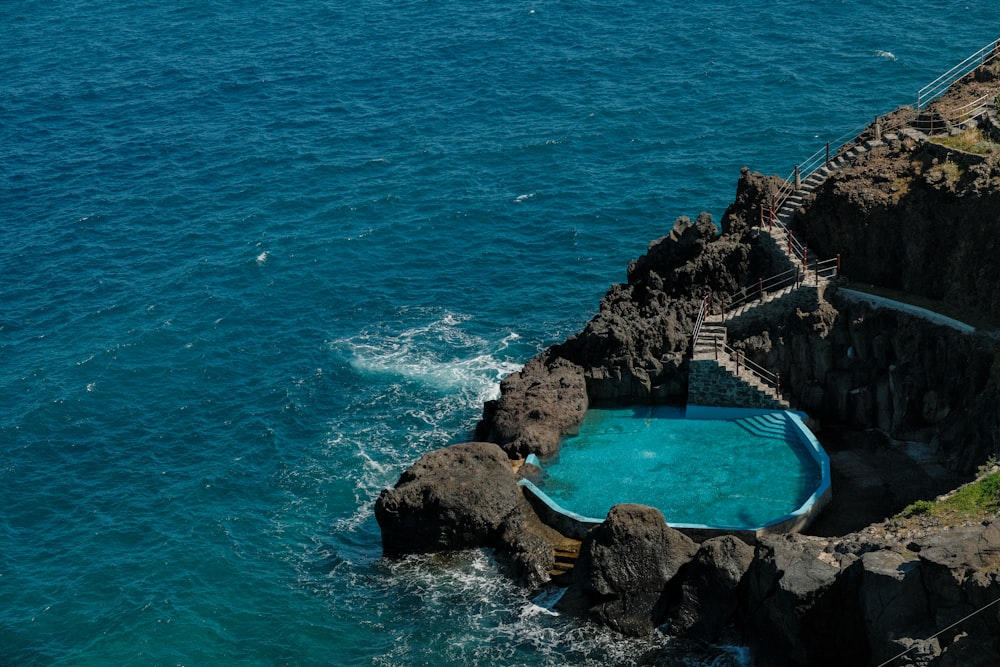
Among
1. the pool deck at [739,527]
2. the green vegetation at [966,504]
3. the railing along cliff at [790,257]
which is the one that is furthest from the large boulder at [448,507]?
the green vegetation at [966,504]

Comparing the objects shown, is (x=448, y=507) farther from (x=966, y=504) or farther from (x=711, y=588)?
(x=966, y=504)

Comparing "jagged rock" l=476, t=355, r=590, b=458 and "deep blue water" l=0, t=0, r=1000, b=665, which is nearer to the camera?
"deep blue water" l=0, t=0, r=1000, b=665

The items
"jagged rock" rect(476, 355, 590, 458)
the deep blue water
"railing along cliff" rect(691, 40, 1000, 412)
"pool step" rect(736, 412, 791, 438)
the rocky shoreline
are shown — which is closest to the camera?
the rocky shoreline

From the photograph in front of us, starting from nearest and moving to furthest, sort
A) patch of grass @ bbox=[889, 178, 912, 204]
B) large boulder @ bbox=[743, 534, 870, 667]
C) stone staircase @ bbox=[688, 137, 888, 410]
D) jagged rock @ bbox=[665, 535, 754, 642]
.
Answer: large boulder @ bbox=[743, 534, 870, 667] → jagged rock @ bbox=[665, 535, 754, 642] → patch of grass @ bbox=[889, 178, 912, 204] → stone staircase @ bbox=[688, 137, 888, 410]

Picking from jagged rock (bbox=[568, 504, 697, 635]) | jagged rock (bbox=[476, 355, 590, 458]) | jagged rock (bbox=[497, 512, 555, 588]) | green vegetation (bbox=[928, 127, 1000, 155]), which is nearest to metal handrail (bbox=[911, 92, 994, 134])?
green vegetation (bbox=[928, 127, 1000, 155])

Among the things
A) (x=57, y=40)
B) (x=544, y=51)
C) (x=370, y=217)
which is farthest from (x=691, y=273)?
(x=57, y=40)

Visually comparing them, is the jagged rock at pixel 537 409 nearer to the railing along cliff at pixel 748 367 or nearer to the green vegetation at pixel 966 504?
the railing along cliff at pixel 748 367

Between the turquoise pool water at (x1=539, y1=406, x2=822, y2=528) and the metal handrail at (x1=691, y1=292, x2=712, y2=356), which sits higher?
the metal handrail at (x1=691, y1=292, x2=712, y2=356)

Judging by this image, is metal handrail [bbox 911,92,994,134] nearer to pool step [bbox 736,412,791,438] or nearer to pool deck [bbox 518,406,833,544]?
pool deck [bbox 518,406,833,544]
